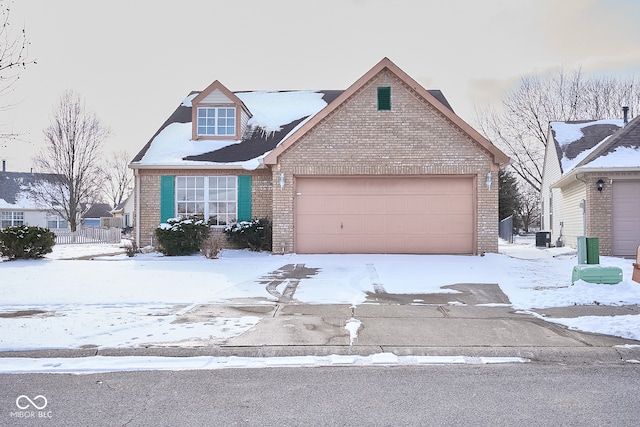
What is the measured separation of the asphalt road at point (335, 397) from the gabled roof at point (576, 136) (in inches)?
740

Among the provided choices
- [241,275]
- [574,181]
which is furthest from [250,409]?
[574,181]

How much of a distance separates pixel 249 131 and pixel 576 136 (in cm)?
1503

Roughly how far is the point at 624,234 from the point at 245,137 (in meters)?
13.4

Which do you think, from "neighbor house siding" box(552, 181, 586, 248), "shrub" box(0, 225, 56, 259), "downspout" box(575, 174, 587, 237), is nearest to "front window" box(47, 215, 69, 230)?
"shrub" box(0, 225, 56, 259)

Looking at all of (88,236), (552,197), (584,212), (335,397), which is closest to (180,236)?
(335,397)

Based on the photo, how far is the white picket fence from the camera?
1136 inches

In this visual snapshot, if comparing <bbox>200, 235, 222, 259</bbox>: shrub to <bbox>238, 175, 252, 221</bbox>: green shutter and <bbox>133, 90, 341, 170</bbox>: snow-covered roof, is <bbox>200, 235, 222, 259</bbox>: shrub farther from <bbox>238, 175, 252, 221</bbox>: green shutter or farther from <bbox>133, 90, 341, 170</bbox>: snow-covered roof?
<bbox>133, 90, 341, 170</bbox>: snow-covered roof

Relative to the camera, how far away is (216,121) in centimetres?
1980

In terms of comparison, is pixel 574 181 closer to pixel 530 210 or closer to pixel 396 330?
pixel 396 330

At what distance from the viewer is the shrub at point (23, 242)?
615 inches

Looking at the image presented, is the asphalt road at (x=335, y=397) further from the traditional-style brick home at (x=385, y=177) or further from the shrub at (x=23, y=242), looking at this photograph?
the shrub at (x=23, y=242)

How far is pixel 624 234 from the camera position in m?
17.1

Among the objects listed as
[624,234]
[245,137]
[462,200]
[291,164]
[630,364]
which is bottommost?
[630,364]

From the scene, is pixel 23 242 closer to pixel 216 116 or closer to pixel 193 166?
pixel 193 166
